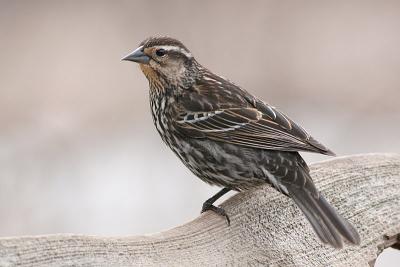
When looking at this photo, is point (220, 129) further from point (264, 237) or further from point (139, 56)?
point (264, 237)

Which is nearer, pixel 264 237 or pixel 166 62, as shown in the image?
pixel 264 237

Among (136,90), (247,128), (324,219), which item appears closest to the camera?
(324,219)

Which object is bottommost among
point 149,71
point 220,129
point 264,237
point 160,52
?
point 264,237

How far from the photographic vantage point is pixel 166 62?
6.92 m

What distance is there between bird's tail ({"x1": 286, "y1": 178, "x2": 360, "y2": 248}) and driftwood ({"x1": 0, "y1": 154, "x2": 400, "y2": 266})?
0.14 meters

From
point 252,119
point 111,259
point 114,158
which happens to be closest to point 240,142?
point 252,119

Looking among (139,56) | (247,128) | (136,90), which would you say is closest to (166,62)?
(139,56)

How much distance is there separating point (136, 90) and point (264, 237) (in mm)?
5492

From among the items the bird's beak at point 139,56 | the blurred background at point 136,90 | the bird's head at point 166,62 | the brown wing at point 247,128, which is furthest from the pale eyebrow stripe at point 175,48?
the blurred background at point 136,90

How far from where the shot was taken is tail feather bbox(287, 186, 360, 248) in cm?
566

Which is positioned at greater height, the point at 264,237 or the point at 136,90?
the point at 136,90

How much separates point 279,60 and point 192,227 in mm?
5873

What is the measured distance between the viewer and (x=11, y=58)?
37.1 ft

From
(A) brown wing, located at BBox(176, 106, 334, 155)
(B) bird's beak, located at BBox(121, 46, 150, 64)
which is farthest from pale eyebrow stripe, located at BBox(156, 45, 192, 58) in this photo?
(A) brown wing, located at BBox(176, 106, 334, 155)
